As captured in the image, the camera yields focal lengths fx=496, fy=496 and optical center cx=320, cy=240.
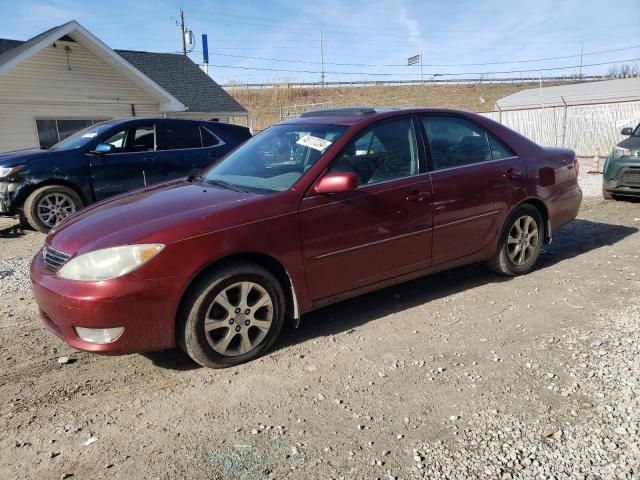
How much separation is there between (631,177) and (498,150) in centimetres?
530

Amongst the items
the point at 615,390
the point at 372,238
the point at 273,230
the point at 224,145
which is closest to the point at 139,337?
the point at 273,230

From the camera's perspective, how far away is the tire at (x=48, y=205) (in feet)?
23.7

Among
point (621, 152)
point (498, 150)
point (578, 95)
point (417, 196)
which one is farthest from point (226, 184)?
point (578, 95)

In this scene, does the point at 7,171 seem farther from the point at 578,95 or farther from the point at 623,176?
the point at 578,95

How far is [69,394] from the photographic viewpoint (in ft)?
10.1

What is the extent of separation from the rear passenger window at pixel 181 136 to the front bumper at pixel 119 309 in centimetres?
551

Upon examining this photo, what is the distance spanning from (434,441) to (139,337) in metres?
1.81

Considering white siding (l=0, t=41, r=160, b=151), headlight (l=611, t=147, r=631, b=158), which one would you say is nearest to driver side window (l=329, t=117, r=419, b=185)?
headlight (l=611, t=147, r=631, b=158)

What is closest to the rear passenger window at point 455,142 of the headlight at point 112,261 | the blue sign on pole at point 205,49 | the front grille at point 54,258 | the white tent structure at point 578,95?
the headlight at point 112,261

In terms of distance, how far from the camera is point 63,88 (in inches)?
588

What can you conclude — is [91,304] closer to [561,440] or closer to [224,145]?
[561,440]

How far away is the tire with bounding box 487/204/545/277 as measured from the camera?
479cm

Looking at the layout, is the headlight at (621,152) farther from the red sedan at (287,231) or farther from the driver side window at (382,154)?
the driver side window at (382,154)

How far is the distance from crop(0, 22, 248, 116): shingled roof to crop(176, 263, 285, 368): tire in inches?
723
